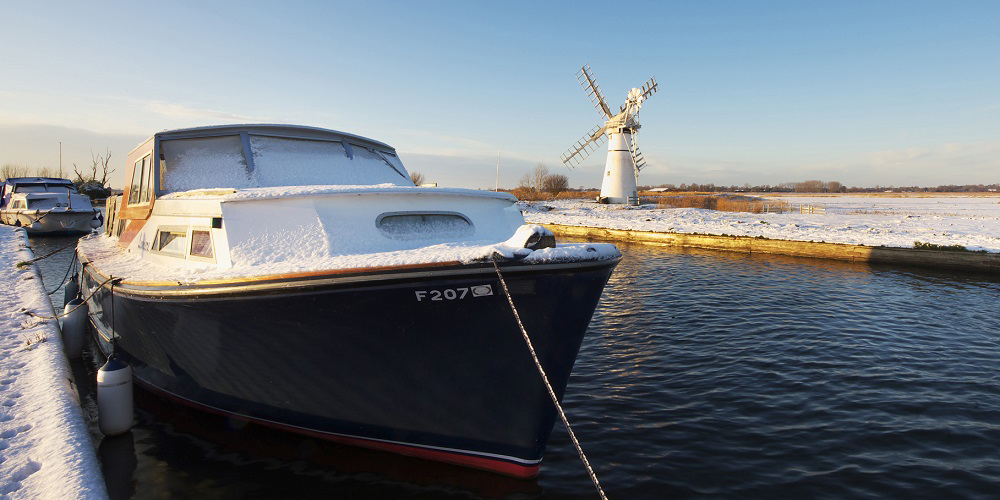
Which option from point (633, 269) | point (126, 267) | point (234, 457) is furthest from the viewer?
point (633, 269)

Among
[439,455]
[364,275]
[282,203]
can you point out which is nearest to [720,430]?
[439,455]

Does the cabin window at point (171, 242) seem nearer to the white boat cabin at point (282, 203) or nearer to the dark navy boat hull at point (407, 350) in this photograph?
the white boat cabin at point (282, 203)

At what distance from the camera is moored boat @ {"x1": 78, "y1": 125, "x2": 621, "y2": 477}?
4297mm

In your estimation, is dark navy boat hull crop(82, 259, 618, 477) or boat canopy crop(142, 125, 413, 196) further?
boat canopy crop(142, 125, 413, 196)

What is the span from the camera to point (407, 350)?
177 inches

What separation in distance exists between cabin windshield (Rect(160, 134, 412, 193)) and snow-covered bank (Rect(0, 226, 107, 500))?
2737 millimetres

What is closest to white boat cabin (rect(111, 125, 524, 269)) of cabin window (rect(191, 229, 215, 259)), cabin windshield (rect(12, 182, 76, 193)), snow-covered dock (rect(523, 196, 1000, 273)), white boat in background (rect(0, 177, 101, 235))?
cabin window (rect(191, 229, 215, 259))

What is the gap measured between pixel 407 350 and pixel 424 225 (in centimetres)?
167

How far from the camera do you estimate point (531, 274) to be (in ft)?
13.7

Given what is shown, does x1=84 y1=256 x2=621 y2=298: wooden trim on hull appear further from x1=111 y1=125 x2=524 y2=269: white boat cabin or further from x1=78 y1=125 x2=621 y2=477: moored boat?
x1=111 y1=125 x2=524 y2=269: white boat cabin

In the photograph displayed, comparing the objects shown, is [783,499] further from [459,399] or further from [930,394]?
[930,394]

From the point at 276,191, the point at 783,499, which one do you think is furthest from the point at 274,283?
the point at 783,499

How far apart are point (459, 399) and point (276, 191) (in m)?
2.88

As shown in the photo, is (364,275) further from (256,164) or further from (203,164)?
(203,164)
